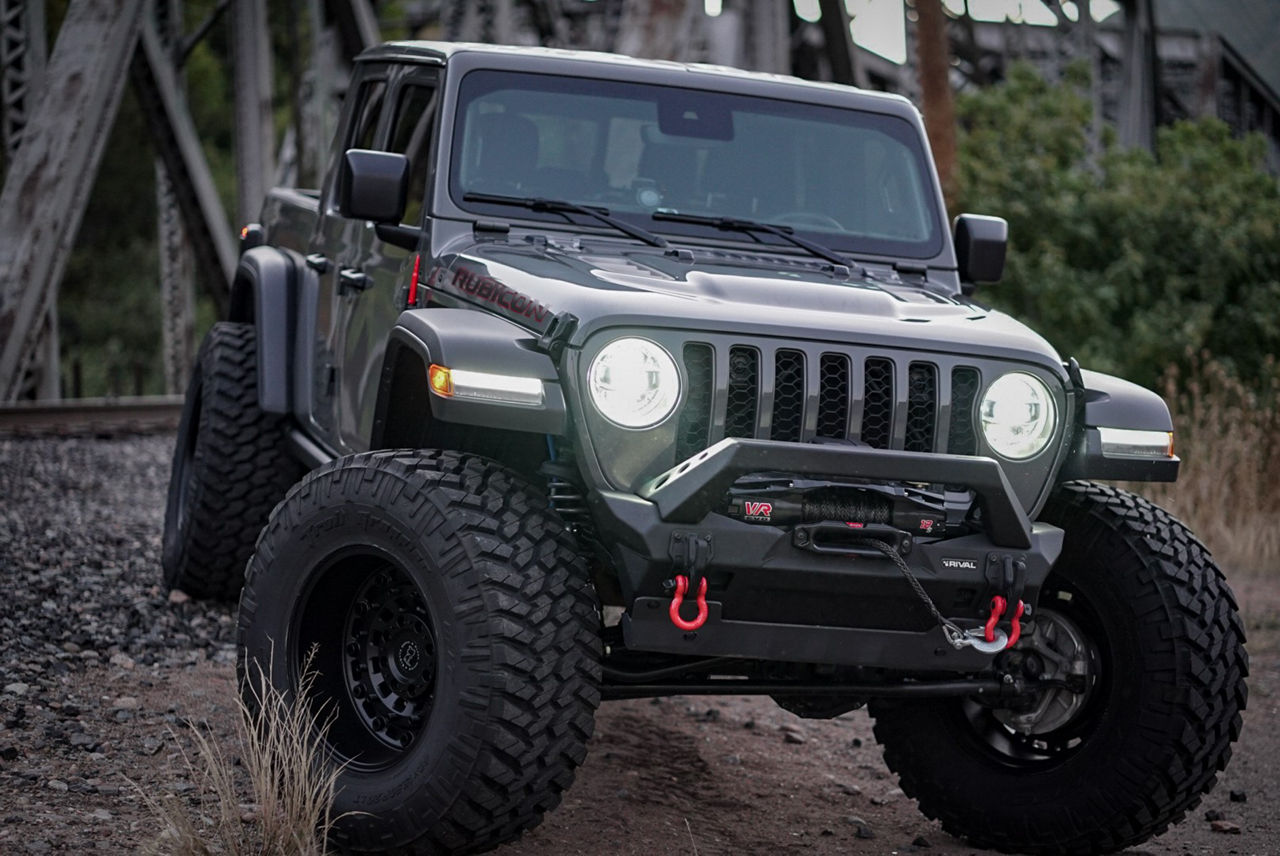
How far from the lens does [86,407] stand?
12.6m

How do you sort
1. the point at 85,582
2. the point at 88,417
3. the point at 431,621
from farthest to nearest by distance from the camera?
the point at 88,417 < the point at 85,582 < the point at 431,621

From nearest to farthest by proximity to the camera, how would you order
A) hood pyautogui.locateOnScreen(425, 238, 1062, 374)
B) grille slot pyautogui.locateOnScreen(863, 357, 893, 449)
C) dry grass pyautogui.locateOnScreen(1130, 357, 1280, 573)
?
hood pyautogui.locateOnScreen(425, 238, 1062, 374), grille slot pyautogui.locateOnScreen(863, 357, 893, 449), dry grass pyautogui.locateOnScreen(1130, 357, 1280, 573)

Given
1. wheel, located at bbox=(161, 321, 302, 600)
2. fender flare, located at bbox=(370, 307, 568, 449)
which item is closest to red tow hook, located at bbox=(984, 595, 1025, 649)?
fender flare, located at bbox=(370, 307, 568, 449)

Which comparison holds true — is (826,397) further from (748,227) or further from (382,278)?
(382,278)

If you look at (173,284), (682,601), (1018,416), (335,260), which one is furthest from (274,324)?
(173,284)

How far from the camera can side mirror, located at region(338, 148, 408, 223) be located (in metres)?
4.74

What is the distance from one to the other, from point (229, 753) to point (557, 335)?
1.79 meters

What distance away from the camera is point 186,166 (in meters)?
13.7

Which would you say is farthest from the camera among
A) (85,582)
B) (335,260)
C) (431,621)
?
(85,582)

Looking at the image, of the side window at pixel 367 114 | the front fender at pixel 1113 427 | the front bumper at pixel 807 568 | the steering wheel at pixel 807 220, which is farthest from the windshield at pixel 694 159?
the front bumper at pixel 807 568

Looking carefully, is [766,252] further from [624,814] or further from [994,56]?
[994,56]

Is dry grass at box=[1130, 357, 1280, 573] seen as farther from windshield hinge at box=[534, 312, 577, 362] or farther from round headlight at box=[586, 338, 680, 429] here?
windshield hinge at box=[534, 312, 577, 362]

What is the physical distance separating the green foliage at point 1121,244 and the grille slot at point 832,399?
878 centimetres

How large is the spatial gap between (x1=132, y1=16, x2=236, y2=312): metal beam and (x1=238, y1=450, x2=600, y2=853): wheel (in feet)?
31.8
